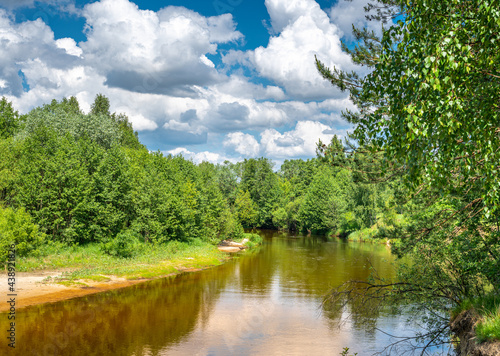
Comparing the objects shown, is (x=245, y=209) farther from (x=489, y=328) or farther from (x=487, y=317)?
(x=489, y=328)

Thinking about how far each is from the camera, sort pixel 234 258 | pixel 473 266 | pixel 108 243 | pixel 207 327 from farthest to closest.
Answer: pixel 234 258
pixel 108 243
pixel 207 327
pixel 473 266

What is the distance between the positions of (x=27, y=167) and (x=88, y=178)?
5837 millimetres

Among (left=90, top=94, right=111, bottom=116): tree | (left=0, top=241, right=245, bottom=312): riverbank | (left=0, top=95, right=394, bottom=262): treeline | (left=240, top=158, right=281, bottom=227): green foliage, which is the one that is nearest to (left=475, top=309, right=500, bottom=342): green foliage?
(left=0, top=95, right=394, bottom=262): treeline

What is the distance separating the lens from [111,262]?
35.3 metres

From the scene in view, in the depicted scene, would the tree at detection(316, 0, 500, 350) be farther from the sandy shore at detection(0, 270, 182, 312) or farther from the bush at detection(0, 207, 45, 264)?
the bush at detection(0, 207, 45, 264)

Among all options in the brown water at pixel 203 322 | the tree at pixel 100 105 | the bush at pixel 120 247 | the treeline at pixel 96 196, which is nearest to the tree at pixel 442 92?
the treeline at pixel 96 196

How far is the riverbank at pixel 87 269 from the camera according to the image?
25.0 meters

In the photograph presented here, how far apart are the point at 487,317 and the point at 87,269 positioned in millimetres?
29677

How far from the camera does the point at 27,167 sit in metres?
36.3

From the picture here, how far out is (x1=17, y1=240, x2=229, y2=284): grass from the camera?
1186 inches

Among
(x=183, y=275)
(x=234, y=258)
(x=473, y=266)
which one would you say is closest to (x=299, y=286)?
(x=183, y=275)

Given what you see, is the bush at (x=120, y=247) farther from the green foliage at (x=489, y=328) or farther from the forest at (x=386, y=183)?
the green foliage at (x=489, y=328)

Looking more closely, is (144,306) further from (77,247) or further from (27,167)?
(27,167)

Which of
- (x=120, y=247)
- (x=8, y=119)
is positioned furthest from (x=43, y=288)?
(x=8, y=119)
